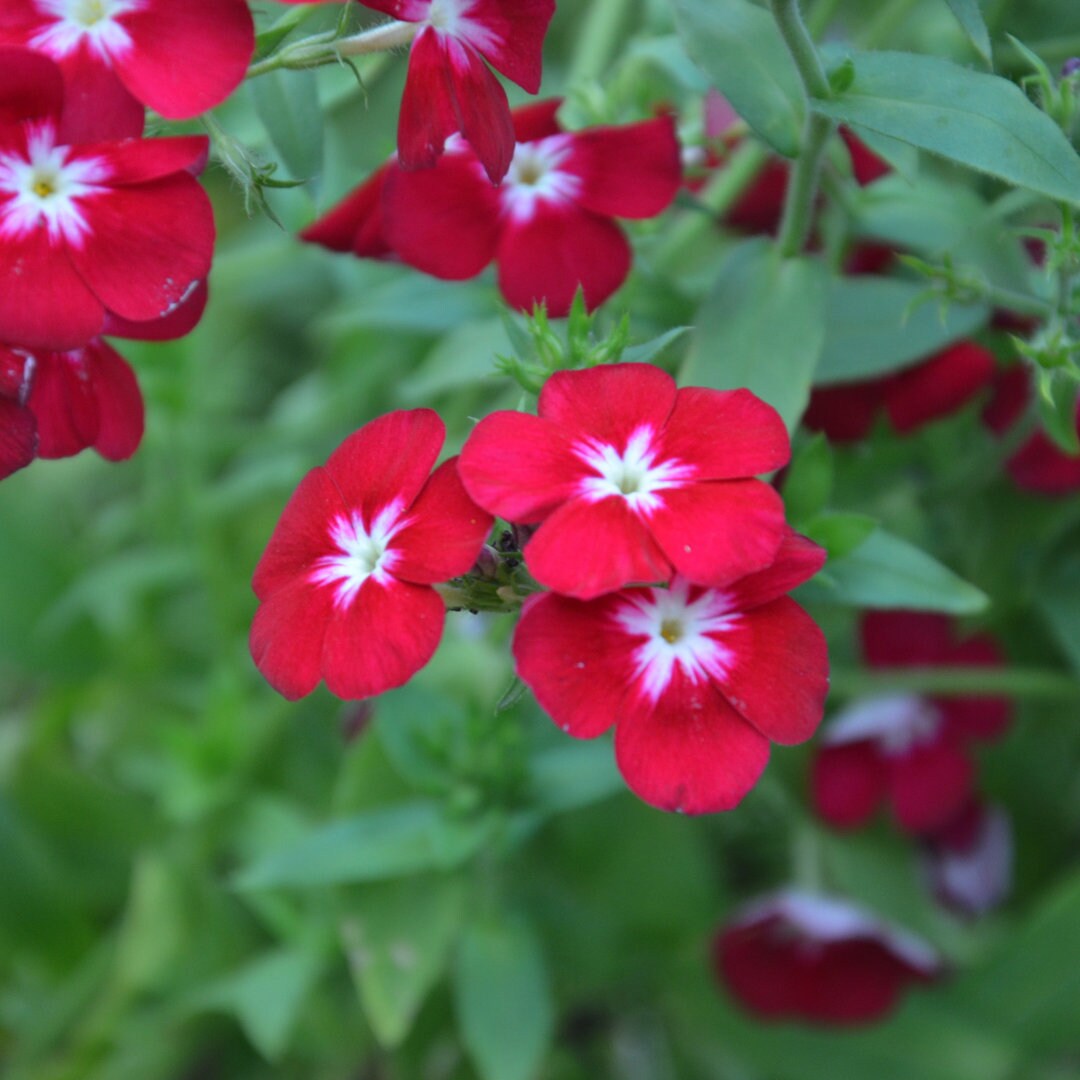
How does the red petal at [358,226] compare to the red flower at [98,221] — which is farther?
the red petal at [358,226]

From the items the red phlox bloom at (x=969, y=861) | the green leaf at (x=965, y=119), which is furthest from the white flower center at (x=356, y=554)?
the red phlox bloom at (x=969, y=861)

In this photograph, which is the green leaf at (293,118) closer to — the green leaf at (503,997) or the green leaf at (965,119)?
the green leaf at (965,119)

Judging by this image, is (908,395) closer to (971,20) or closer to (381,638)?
(971,20)

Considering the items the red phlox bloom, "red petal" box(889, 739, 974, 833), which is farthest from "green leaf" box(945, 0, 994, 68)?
the red phlox bloom

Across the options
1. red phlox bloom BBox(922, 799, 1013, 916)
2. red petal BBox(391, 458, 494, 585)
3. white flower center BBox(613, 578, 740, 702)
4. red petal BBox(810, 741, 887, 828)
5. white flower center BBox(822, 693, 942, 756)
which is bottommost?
red phlox bloom BBox(922, 799, 1013, 916)

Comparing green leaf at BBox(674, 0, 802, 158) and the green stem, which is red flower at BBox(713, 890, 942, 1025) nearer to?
the green stem

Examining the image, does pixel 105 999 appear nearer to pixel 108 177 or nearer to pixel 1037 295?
pixel 108 177
